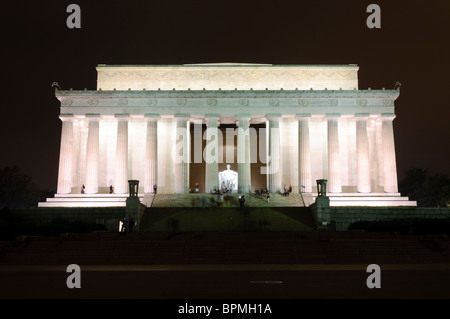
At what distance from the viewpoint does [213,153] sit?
64.9 meters

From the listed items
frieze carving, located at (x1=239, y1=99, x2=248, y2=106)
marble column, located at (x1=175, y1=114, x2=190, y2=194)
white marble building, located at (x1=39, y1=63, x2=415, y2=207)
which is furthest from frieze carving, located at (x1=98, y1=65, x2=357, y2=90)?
marble column, located at (x1=175, y1=114, x2=190, y2=194)

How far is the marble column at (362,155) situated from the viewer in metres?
63.8

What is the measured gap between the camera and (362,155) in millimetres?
63906

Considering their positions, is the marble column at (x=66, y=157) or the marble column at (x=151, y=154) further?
Answer: the marble column at (x=151, y=154)

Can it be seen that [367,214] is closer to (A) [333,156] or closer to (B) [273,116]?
(A) [333,156]

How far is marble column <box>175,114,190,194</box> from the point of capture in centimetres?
6347

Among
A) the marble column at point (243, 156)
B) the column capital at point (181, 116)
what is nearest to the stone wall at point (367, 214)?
the marble column at point (243, 156)

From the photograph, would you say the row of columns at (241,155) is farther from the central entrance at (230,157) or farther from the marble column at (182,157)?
the central entrance at (230,157)

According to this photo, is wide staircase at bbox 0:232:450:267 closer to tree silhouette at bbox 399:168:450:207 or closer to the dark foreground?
the dark foreground

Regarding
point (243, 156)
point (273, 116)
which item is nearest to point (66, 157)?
point (243, 156)

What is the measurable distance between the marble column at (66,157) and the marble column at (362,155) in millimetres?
35959

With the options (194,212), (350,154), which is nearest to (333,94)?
(350,154)

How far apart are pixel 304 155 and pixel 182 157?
1525cm
